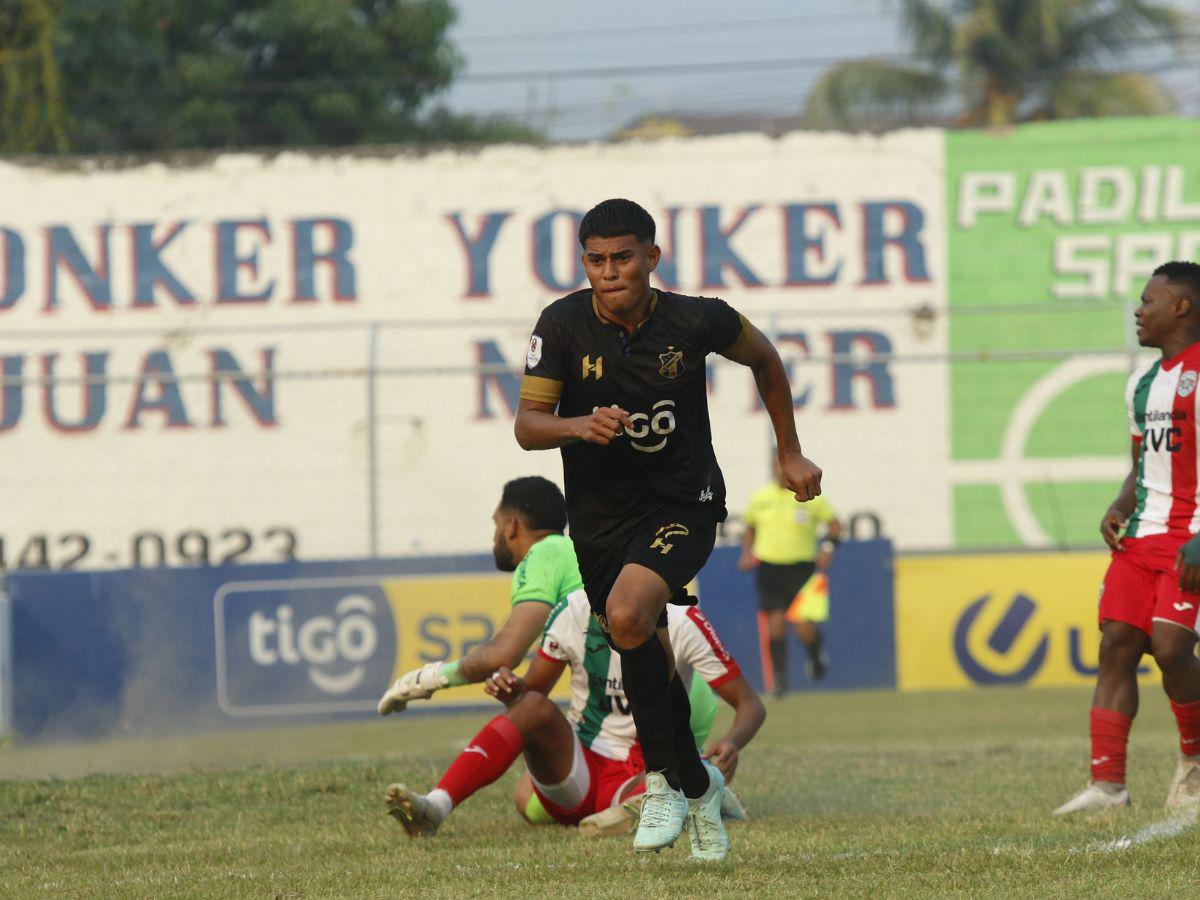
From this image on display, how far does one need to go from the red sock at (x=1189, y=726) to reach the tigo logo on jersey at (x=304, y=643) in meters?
8.58

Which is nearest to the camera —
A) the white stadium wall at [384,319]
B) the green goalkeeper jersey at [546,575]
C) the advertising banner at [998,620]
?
the green goalkeeper jersey at [546,575]

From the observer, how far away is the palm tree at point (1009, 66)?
36625mm

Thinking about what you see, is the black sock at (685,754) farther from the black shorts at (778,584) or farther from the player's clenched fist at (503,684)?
the black shorts at (778,584)

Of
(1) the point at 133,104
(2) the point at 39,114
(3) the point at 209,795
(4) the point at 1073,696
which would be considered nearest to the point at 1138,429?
(3) the point at 209,795

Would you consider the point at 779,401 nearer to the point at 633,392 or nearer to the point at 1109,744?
the point at 633,392

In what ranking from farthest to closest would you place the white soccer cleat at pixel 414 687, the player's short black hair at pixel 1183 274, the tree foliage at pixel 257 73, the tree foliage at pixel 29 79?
the tree foliage at pixel 257 73, the tree foliage at pixel 29 79, the player's short black hair at pixel 1183 274, the white soccer cleat at pixel 414 687

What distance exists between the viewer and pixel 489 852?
6.26 meters

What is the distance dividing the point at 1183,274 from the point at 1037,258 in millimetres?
14329

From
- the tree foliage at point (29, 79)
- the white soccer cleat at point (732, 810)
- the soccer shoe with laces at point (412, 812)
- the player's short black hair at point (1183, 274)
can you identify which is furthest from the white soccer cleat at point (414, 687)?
the tree foliage at point (29, 79)

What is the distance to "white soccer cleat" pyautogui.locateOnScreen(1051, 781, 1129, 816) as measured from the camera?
6.98 meters

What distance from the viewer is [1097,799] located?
7078 mm

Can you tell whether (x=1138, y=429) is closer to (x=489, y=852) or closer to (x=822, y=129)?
(x=489, y=852)

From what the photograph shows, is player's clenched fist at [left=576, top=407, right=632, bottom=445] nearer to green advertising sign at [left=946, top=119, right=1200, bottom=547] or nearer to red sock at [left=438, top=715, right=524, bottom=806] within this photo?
red sock at [left=438, top=715, right=524, bottom=806]

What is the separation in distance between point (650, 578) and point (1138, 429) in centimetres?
274
